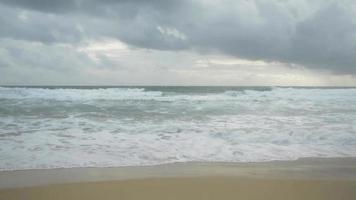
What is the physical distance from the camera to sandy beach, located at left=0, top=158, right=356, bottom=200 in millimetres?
4445

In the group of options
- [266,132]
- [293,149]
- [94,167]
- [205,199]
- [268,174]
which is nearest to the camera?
[205,199]

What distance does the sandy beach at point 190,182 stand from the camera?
14.6 feet

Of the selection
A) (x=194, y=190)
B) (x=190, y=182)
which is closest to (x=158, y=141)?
(x=190, y=182)

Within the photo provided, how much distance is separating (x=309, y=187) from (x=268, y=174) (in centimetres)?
88

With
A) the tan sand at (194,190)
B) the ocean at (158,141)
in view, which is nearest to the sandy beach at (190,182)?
the tan sand at (194,190)

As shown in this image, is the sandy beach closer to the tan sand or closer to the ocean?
the tan sand

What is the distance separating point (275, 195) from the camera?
4457 mm

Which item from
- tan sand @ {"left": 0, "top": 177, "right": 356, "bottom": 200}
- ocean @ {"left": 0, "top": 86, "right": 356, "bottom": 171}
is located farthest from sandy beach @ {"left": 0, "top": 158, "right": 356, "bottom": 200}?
ocean @ {"left": 0, "top": 86, "right": 356, "bottom": 171}

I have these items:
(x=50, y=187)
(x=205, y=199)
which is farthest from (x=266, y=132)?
(x=50, y=187)

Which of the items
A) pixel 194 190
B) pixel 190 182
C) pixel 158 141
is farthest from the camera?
pixel 158 141

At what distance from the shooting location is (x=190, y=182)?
4.96 meters

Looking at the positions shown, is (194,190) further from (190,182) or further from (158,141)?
(158,141)

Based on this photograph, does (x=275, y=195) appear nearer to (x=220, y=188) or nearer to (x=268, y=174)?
(x=220, y=188)

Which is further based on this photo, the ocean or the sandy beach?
the ocean
